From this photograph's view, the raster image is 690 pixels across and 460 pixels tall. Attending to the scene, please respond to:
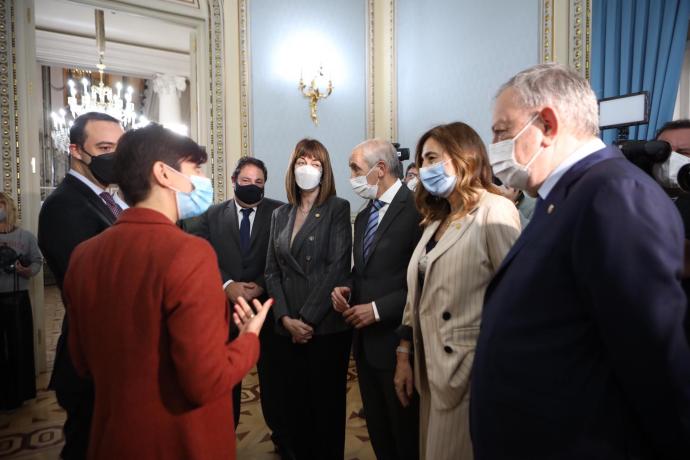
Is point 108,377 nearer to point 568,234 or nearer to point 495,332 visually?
point 495,332

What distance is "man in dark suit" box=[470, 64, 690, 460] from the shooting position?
0.75 m

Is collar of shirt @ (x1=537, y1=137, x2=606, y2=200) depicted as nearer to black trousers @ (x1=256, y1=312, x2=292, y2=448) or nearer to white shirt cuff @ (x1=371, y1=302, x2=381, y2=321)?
white shirt cuff @ (x1=371, y1=302, x2=381, y2=321)

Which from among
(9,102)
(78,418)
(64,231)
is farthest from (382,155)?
(9,102)

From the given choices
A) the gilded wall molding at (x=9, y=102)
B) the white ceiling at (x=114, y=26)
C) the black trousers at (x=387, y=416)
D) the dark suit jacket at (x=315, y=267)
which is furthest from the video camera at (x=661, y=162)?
the white ceiling at (x=114, y=26)

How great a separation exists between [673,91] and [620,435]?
9.23ft

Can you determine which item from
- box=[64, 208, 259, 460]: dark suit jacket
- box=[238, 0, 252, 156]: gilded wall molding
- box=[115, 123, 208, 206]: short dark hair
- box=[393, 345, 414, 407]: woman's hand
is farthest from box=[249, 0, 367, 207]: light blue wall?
box=[64, 208, 259, 460]: dark suit jacket

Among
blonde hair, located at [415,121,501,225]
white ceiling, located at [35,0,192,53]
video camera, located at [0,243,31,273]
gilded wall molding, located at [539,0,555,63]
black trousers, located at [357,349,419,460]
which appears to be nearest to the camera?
blonde hair, located at [415,121,501,225]

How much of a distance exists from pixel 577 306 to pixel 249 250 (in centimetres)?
189

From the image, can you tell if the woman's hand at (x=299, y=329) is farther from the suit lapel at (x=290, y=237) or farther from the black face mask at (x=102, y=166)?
the black face mask at (x=102, y=166)

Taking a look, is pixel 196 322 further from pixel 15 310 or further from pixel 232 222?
pixel 15 310

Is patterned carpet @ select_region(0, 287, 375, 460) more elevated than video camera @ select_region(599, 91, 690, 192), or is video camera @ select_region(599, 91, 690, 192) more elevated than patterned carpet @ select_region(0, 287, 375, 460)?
video camera @ select_region(599, 91, 690, 192)

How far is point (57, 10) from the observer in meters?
5.77

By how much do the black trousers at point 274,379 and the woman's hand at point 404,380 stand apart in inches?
26.3

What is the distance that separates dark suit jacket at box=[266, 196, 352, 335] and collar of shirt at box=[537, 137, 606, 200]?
120cm
